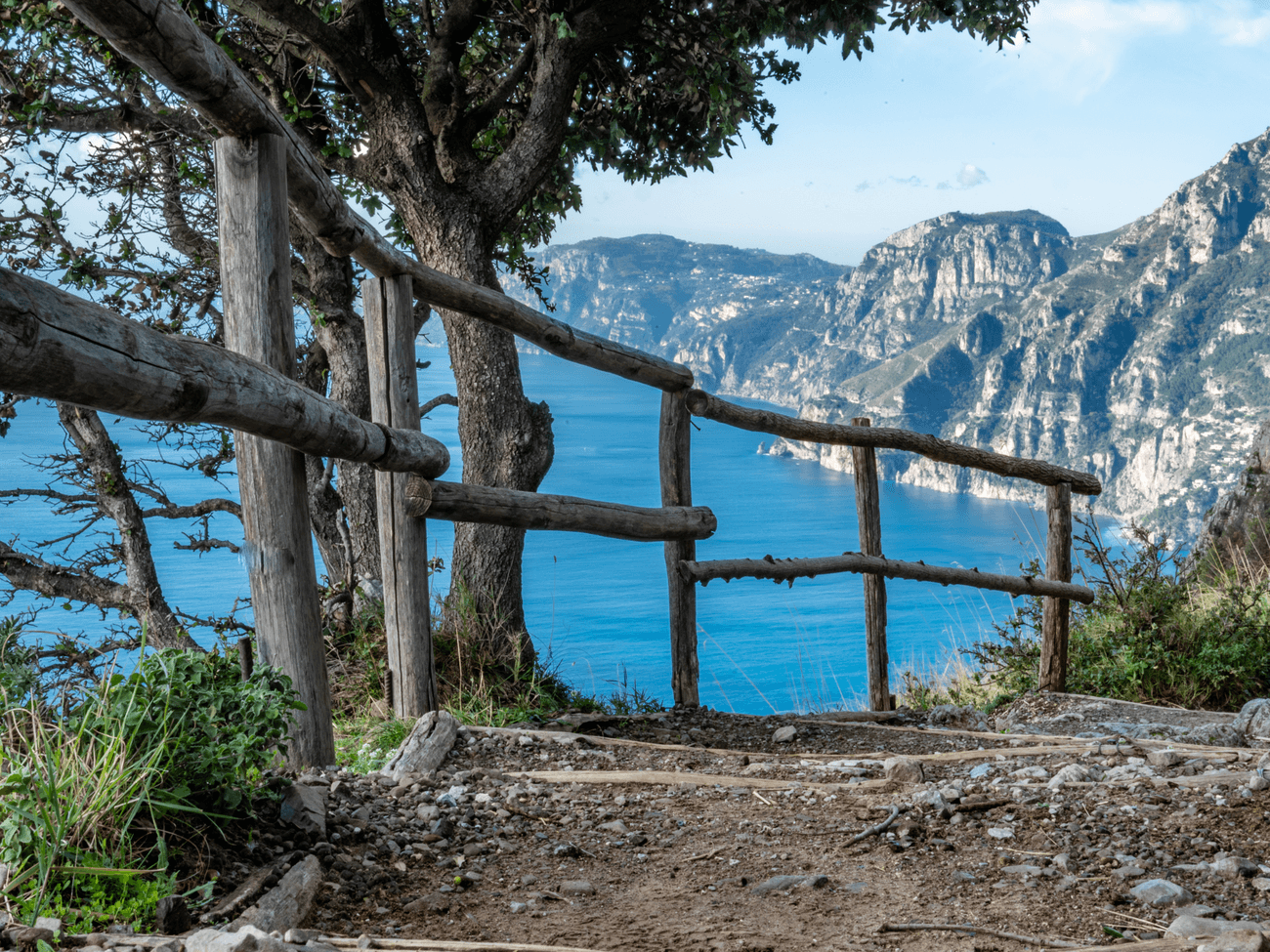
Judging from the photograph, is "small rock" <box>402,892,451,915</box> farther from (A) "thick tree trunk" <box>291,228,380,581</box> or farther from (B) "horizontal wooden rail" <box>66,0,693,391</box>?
(A) "thick tree trunk" <box>291,228,380,581</box>

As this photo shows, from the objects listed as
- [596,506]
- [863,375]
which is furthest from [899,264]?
[596,506]

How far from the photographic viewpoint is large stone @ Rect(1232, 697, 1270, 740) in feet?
11.9

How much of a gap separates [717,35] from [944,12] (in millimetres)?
1650

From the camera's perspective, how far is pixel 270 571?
2.46m

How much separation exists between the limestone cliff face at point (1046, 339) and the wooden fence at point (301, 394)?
117 ft

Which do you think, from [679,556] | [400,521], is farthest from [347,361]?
[400,521]

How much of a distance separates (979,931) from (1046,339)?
170 ft

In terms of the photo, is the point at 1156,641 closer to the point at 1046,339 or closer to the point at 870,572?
the point at 870,572

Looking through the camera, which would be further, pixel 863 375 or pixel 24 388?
pixel 863 375

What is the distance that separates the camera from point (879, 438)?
180 inches

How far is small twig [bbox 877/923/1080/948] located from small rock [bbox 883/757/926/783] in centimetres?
114

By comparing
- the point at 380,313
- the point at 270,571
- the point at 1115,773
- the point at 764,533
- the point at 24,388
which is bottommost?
the point at 764,533

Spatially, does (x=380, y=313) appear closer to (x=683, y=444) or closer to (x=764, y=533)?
(x=683, y=444)

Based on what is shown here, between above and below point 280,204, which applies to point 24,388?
below
